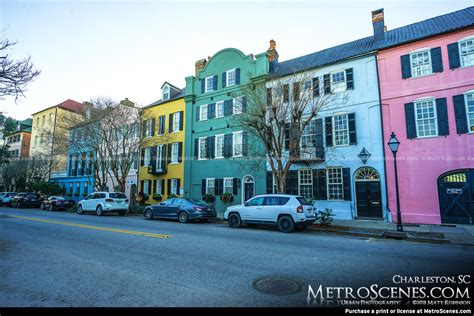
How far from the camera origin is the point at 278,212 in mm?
11617

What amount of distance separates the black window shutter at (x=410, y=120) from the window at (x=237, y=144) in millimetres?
11606

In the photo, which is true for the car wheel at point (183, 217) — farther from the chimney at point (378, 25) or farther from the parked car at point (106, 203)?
the chimney at point (378, 25)

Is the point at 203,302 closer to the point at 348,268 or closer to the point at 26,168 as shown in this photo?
the point at 348,268

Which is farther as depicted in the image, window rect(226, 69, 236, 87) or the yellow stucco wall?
the yellow stucco wall

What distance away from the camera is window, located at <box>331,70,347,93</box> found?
56.5ft

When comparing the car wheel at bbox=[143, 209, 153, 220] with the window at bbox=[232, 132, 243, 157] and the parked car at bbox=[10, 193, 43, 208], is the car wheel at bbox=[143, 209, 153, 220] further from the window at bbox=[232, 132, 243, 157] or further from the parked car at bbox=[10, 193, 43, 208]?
the parked car at bbox=[10, 193, 43, 208]

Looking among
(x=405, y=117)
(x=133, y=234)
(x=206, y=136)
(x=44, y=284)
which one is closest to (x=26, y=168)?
(x=206, y=136)

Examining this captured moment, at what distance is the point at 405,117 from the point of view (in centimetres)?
1495

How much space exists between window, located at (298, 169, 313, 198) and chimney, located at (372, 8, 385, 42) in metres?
10.4

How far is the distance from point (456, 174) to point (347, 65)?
30.0 feet

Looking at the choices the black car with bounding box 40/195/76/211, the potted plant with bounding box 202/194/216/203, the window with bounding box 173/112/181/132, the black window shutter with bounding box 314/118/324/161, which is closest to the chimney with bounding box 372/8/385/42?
the black window shutter with bounding box 314/118/324/161

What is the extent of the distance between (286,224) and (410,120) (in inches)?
399

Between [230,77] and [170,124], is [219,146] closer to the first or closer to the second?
[230,77]

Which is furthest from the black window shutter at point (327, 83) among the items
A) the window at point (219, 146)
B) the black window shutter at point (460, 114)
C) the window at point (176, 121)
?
the window at point (176, 121)
